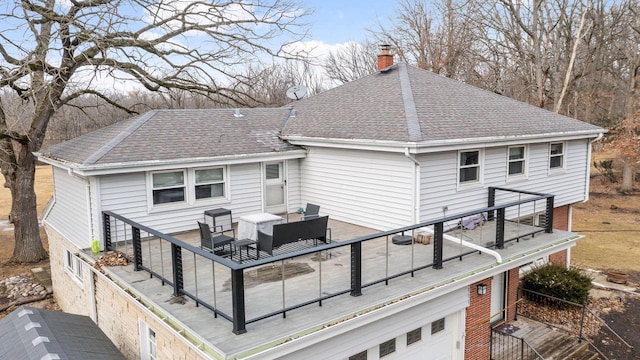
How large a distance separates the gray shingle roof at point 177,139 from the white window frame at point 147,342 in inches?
148

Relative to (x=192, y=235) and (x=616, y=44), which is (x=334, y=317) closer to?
(x=192, y=235)

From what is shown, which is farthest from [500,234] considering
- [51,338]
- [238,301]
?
[51,338]

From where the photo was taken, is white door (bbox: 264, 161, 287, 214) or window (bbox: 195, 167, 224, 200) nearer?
window (bbox: 195, 167, 224, 200)

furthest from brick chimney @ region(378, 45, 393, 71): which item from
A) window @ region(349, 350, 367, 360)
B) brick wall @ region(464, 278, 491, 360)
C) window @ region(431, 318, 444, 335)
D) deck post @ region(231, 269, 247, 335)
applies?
deck post @ region(231, 269, 247, 335)

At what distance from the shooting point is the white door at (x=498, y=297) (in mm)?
11907

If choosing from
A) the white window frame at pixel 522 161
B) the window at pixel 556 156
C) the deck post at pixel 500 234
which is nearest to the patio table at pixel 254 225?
the deck post at pixel 500 234

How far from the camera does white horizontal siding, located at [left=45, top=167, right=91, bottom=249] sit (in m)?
10.6

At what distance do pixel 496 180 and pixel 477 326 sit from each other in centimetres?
423

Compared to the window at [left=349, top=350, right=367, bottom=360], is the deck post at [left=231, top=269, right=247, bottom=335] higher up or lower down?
higher up

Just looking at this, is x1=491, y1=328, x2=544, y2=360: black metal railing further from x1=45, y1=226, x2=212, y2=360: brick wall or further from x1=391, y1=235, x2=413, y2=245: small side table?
x1=45, y1=226, x2=212, y2=360: brick wall

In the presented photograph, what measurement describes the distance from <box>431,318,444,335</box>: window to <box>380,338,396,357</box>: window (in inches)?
45.6

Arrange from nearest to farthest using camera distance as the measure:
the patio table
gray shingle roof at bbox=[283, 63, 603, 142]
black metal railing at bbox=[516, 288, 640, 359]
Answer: the patio table → gray shingle roof at bbox=[283, 63, 603, 142] → black metal railing at bbox=[516, 288, 640, 359]

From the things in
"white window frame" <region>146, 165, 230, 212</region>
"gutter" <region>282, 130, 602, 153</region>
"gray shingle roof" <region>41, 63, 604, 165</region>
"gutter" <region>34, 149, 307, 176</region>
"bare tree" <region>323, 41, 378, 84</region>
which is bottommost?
"white window frame" <region>146, 165, 230, 212</region>

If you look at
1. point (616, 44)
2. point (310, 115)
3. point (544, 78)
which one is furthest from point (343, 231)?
point (616, 44)
